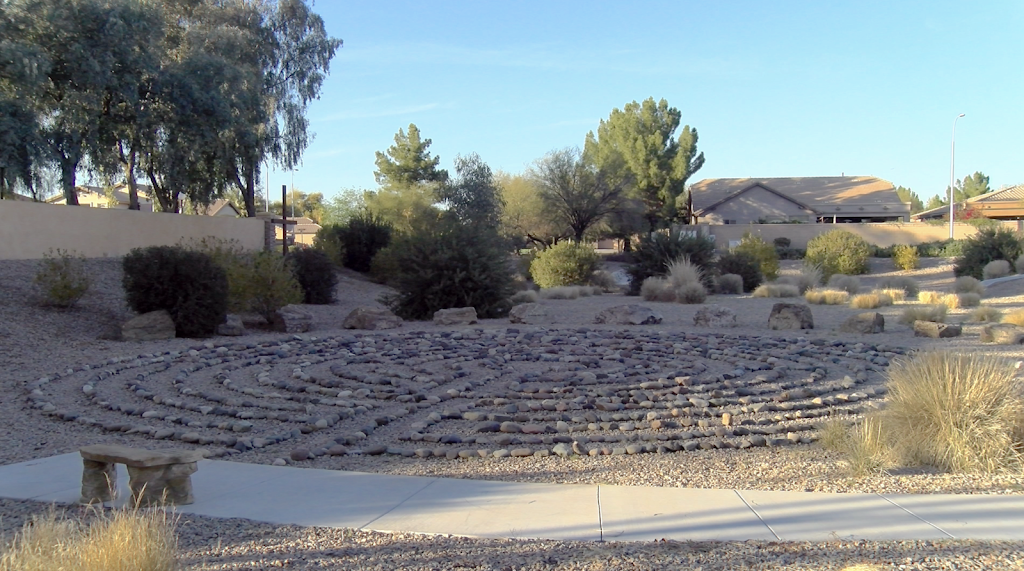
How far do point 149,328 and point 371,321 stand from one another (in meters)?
4.47

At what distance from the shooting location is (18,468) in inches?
295

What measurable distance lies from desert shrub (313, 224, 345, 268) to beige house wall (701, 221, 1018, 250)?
2005 centimetres

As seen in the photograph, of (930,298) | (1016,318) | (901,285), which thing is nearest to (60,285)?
(1016,318)

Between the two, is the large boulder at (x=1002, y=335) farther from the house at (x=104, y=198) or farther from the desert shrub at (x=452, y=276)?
the house at (x=104, y=198)

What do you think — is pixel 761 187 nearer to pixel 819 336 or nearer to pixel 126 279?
pixel 819 336

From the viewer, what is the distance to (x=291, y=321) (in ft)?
64.7

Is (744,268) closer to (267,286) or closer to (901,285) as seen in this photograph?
(901,285)

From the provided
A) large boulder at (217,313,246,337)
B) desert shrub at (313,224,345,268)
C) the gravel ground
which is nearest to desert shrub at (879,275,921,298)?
the gravel ground

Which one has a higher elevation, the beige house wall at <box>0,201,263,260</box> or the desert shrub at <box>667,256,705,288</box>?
the beige house wall at <box>0,201,263,260</box>

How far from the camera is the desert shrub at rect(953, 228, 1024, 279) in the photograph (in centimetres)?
3194

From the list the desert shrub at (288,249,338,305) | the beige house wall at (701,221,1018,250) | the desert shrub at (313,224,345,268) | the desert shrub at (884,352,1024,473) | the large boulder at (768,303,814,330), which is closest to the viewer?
the desert shrub at (884,352,1024,473)

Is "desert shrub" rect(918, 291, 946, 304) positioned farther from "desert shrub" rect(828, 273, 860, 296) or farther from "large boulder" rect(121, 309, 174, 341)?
"large boulder" rect(121, 309, 174, 341)

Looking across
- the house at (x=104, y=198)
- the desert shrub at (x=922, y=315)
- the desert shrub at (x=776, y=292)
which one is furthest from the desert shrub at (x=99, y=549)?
the house at (x=104, y=198)

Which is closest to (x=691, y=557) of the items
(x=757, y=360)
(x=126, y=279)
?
(x=757, y=360)
